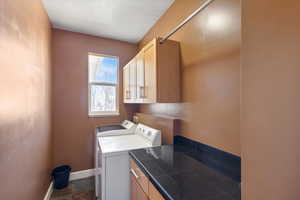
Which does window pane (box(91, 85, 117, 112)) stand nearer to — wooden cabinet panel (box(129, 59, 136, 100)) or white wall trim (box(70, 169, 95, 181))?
wooden cabinet panel (box(129, 59, 136, 100))

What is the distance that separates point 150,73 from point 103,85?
1.52 m

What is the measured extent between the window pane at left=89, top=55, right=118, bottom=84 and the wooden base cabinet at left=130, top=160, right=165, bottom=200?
→ 200 cm

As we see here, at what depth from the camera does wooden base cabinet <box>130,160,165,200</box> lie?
0.96m

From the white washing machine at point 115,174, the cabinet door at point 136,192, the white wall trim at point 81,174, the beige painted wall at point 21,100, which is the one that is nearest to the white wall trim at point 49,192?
the beige painted wall at point 21,100

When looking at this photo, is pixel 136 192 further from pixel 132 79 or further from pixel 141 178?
pixel 132 79

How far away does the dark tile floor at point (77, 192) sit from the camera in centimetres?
210

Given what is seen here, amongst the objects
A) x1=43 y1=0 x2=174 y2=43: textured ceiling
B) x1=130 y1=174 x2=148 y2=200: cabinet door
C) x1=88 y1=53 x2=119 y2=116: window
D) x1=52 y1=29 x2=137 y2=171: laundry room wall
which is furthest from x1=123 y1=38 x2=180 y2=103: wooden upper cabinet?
x1=52 y1=29 x2=137 y2=171: laundry room wall

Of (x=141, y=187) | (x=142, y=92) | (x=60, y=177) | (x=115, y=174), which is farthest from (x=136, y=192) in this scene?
(x=60, y=177)

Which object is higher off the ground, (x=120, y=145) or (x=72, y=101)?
(x=72, y=101)

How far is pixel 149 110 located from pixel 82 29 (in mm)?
1828

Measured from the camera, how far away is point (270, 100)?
39 cm

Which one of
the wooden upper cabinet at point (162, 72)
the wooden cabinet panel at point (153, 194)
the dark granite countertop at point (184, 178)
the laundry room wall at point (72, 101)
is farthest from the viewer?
the laundry room wall at point (72, 101)

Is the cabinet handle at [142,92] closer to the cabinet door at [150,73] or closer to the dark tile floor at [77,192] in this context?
the cabinet door at [150,73]

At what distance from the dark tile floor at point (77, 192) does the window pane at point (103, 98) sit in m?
1.27
